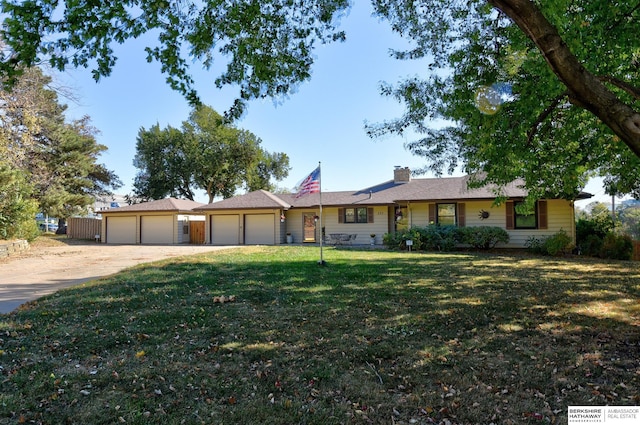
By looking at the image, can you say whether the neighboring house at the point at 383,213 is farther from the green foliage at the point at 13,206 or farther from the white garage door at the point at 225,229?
the green foliage at the point at 13,206

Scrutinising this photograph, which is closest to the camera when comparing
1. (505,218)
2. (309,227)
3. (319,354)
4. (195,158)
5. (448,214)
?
(319,354)

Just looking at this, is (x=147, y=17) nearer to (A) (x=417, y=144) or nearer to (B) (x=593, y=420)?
(B) (x=593, y=420)

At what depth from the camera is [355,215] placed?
21812 millimetres

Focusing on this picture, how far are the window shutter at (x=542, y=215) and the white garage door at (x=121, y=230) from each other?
24604mm

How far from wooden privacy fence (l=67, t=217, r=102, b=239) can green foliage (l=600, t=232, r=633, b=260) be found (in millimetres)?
30954

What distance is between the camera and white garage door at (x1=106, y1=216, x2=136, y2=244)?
25953 millimetres

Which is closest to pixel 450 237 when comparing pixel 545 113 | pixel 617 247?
pixel 617 247

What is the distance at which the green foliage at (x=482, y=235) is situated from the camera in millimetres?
16625

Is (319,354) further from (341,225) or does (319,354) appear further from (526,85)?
(341,225)

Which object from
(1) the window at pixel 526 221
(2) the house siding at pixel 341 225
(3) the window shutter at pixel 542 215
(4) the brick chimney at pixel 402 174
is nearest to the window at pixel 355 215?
(2) the house siding at pixel 341 225

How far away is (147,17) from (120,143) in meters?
35.8

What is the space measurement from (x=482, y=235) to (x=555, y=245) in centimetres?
280

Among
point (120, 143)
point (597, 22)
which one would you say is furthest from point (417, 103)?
point (120, 143)

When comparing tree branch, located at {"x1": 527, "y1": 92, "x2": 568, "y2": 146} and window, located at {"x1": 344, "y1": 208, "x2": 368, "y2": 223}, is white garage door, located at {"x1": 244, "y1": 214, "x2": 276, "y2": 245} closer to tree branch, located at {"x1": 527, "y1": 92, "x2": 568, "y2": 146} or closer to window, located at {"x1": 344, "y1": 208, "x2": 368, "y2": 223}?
window, located at {"x1": 344, "y1": 208, "x2": 368, "y2": 223}
